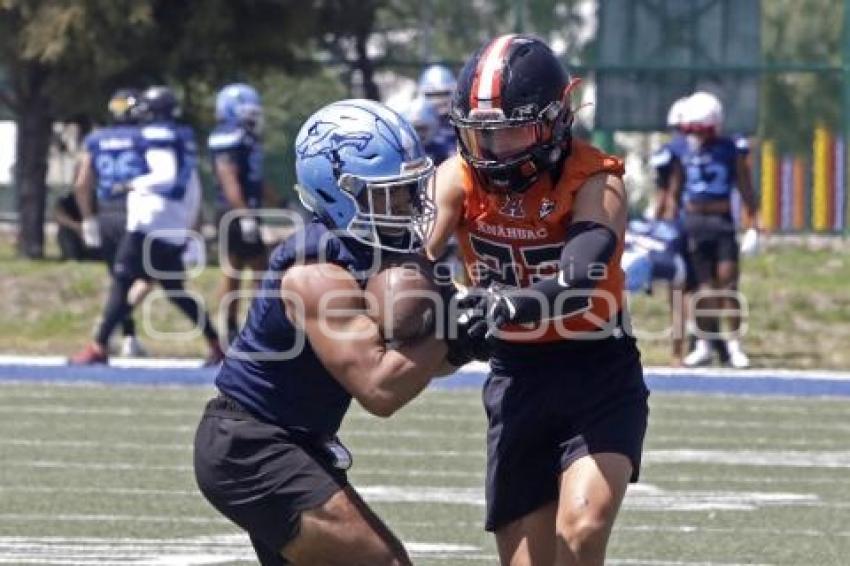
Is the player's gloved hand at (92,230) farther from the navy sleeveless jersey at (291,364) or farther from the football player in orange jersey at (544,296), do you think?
the navy sleeveless jersey at (291,364)

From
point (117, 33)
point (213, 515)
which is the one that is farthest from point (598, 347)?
point (117, 33)

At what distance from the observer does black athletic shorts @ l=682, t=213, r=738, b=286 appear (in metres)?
14.4

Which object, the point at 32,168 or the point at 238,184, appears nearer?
the point at 238,184

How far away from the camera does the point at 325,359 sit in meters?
5.11

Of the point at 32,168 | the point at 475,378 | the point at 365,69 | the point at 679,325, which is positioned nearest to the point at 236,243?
the point at 475,378

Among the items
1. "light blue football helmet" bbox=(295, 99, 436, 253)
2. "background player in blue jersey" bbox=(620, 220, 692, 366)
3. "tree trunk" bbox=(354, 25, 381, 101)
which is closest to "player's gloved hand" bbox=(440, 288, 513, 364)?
"light blue football helmet" bbox=(295, 99, 436, 253)

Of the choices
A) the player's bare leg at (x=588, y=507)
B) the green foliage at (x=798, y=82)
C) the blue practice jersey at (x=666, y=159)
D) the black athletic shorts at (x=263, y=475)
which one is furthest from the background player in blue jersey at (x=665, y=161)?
the black athletic shorts at (x=263, y=475)

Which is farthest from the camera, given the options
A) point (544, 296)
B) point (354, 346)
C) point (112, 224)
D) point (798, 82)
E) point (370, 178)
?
point (798, 82)

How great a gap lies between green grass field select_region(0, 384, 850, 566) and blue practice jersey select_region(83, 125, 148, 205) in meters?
1.64

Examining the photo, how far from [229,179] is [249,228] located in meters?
0.34

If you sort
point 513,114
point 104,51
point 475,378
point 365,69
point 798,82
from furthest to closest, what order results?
1. point 798,82
2. point 365,69
3. point 104,51
4. point 475,378
5. point 513,114

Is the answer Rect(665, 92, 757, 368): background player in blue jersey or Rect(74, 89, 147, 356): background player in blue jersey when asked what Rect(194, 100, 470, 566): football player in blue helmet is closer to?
Rect(74, 89, 147, 356): background player in blue jersey

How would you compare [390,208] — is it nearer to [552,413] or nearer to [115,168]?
[552,413]

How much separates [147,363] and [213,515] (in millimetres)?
5949
